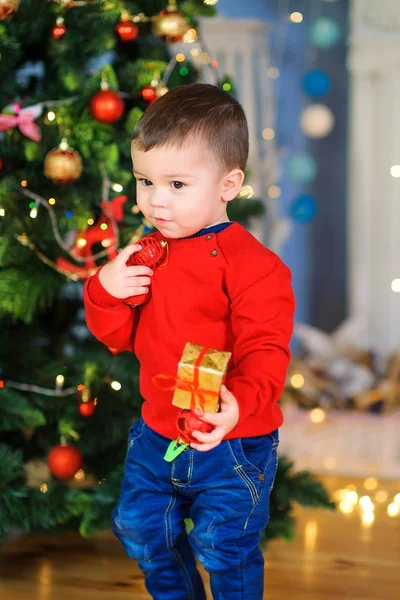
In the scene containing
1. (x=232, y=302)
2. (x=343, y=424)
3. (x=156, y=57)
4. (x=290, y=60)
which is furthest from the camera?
(x=290, y=60)

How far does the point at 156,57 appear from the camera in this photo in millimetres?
1822

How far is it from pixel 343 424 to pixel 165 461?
4.47 ft

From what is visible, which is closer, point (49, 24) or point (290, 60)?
point (49, 24)

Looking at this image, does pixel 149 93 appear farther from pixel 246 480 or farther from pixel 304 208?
pixel 304 208

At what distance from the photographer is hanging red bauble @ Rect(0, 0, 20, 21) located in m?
1.64

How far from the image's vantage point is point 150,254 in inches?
46.8

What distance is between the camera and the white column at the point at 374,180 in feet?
8.84

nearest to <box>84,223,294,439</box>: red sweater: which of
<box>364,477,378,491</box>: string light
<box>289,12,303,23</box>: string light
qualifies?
<box>364,477,378,491</box>: string light

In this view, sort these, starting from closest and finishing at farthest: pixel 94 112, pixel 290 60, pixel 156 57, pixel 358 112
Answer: pixel 94 112 < pixel 156 57 < pixel 358 112 < pixel 290 60

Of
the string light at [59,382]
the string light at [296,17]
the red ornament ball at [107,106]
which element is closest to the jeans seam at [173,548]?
the string light at [59,382]

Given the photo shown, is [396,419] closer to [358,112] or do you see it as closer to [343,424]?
[343,424]

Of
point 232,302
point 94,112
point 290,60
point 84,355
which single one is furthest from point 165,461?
point 290,60

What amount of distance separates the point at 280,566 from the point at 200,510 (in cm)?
66

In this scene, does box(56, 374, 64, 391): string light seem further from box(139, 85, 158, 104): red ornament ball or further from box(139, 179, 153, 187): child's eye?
box(139, 179, 153, 187): child's eye
